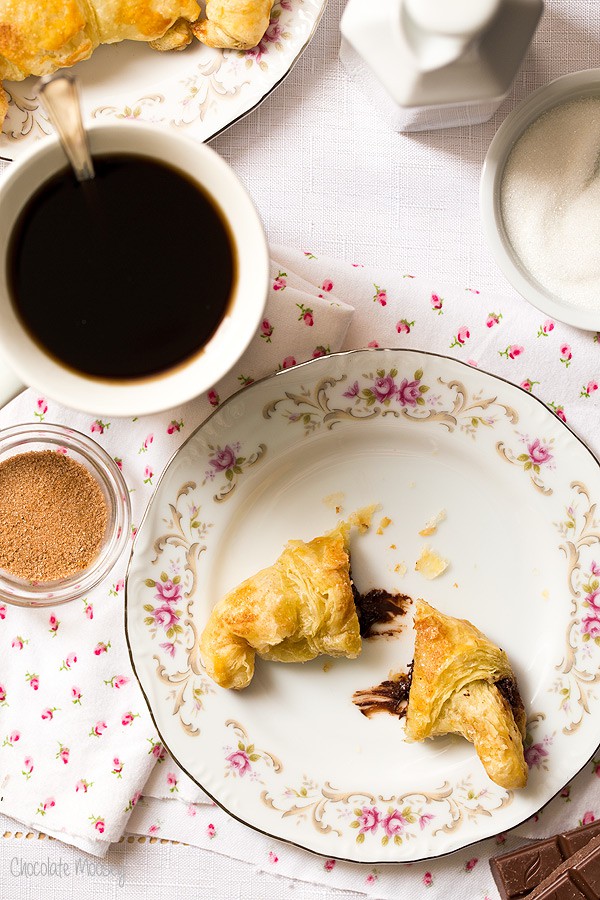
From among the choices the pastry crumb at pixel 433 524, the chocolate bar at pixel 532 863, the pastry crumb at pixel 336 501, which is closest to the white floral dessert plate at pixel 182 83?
the pastry crumb at pixel 336 501

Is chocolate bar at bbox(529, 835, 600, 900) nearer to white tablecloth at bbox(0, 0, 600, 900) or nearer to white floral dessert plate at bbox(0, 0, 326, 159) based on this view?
white tablecloth at bbox(0, 0, 600, 900)

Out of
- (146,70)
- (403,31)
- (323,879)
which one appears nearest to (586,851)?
(323,879)

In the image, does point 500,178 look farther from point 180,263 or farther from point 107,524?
point 107,524

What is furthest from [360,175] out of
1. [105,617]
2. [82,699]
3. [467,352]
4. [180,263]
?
[82,699]

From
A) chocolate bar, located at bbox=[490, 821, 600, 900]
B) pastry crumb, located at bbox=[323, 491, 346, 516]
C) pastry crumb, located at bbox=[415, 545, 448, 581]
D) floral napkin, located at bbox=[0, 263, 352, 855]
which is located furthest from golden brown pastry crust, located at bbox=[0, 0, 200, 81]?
chocolate bar, located at bbox=[490, 821, 600, 900]

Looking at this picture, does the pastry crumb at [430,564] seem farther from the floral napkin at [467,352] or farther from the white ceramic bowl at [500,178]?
the white ceramic bowl at [500,178]

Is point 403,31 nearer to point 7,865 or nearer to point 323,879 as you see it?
point 323,879
